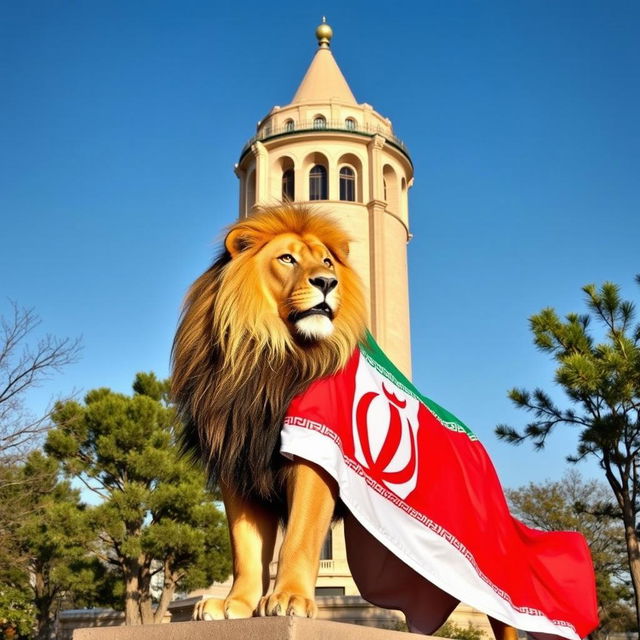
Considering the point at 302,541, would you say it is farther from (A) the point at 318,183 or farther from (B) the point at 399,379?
(A) the point at 318,183

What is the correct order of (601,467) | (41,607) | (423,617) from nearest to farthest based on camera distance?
(423,617)
(601,467)
(41,607)

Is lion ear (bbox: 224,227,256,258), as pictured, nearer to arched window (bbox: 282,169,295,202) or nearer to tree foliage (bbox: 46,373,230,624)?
tree foliage (bbox: 46,373,230,624)

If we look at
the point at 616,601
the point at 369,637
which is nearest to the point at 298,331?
the point at 369,637

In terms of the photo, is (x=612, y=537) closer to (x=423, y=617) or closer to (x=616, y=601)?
(x=616, y=601)

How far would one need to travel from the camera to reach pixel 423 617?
5.32 meters

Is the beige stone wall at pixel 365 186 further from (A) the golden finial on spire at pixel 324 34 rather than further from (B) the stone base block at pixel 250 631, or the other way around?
(B) the stone base block at pixel 250 631

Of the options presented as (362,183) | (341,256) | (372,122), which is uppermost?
(372,122)

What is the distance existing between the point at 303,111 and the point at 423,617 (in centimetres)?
3752

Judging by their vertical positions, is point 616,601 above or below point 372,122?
below

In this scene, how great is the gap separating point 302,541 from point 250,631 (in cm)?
68

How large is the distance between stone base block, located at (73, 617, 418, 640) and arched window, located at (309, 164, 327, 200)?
3601 cm

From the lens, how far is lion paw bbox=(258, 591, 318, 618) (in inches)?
136

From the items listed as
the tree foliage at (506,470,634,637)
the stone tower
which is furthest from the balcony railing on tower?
the tree foliage at (506,470,634,637)

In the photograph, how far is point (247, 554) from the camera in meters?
4.15
